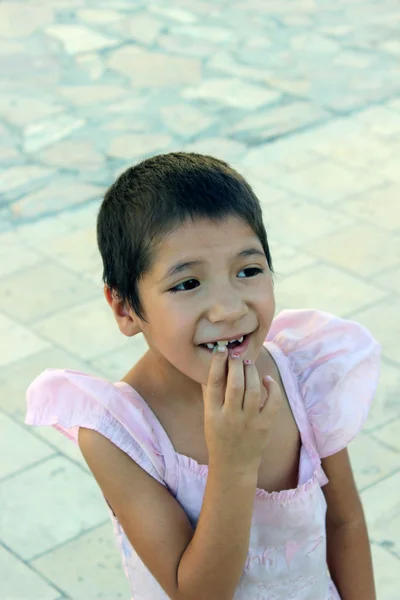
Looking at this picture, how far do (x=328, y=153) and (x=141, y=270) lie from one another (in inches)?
132

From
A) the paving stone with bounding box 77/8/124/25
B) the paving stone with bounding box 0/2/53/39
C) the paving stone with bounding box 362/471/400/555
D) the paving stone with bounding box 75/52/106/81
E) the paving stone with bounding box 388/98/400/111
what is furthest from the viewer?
the paving stone with bounding box 77/8/124/25

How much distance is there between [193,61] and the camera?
6.02 m

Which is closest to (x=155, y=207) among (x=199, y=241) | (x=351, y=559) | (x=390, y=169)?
(x=199, y=241)

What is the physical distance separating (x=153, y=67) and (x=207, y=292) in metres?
4.77

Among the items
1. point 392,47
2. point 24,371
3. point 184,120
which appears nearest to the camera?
point 24,371

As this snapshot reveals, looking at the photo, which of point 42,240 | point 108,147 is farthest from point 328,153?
point 42,240

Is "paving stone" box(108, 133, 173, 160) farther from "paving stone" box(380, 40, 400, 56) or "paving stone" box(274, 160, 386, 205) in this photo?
"paving stone" box(380, 40, 400, 56)

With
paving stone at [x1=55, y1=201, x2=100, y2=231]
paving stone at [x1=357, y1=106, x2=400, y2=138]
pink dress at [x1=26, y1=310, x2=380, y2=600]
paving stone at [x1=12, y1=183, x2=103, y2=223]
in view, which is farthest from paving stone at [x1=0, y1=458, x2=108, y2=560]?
paving stone at [x1=357, y1=106, x2=400, y2=138]

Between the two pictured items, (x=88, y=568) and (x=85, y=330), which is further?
(x=85, y=330)

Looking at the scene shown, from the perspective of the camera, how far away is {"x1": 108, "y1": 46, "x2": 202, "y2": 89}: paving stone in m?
5.74

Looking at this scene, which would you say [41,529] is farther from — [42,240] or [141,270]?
[42,240]

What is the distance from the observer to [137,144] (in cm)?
492

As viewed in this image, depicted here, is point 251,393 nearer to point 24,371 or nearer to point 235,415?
point 235,415

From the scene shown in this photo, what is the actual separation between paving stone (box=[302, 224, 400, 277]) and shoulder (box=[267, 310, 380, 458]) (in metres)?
2.04
